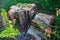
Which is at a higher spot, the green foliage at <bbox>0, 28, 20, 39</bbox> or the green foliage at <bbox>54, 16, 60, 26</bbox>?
the green foliage at <bbox>54, 16, 60, 26</bbox>

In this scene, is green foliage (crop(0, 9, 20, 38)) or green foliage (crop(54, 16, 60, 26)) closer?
green foliage (crop(54, 16, 60, 26))

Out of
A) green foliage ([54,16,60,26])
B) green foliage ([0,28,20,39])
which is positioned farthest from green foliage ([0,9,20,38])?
green foliage ([54,16,60,26])

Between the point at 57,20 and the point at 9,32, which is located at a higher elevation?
the point at 57,20

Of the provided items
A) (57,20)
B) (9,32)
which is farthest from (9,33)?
(57,20)

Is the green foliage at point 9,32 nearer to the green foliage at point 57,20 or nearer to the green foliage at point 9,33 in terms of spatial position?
the green foliage at point 9,33

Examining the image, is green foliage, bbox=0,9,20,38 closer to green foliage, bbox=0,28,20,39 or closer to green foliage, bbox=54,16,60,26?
green foliage, bbox=0,28,20,39

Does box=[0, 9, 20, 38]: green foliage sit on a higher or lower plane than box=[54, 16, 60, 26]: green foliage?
lower

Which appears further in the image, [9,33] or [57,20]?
[9,33]

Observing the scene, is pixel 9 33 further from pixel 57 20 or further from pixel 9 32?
pixel 57 20

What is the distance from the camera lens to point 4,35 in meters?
5.05

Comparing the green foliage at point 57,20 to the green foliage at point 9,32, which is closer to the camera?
the green foliage at point 57,20

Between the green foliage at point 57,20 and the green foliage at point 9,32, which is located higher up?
the green foliage at point 57,20

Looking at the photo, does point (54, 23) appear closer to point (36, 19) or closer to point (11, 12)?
point (36, 19)

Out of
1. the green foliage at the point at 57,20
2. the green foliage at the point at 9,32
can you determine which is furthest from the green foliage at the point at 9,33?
the green foliage at the point at 57,20
